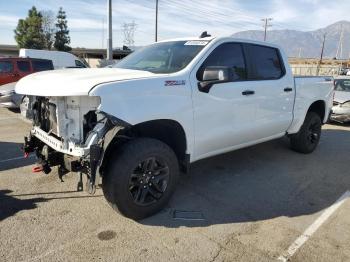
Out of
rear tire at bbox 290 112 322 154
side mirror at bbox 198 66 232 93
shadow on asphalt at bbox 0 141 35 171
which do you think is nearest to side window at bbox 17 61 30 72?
shadow on asphalt at bbox 0 141 35 171

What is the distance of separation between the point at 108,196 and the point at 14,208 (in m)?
1.25

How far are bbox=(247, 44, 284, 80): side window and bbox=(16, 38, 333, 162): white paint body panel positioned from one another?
0.11 metres

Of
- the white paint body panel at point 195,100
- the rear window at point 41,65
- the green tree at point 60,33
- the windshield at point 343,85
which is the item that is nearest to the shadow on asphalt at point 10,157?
the white paint body panel at point 195,100

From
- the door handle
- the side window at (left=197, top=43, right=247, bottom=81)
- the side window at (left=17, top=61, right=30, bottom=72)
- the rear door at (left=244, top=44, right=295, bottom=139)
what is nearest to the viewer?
the side window at (left=197, top=43, right=247, bottom=81)

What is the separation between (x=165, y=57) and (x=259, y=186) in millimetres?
2189


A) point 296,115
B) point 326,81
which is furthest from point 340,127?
point 296,115

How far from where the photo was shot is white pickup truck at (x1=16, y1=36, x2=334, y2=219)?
3.43 metres

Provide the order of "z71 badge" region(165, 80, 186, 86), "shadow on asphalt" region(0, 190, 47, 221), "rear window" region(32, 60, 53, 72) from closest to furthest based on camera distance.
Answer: "z71 badge" region(165, 80, 186, 86) → "shadow on asphalt" region(0, 190, 47, 221) → "rear window" region(32, 60, 53, 72)

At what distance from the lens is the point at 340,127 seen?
33.2 feet

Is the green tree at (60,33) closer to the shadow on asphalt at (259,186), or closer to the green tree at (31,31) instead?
the green tree at (31,31)

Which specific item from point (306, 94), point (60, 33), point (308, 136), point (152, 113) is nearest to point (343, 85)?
point (308, 136)

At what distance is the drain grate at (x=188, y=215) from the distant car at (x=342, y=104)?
302 inches

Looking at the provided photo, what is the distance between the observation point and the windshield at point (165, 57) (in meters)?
4.25

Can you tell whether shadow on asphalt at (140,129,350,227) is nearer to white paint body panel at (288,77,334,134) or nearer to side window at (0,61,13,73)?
white paint body panel at (288,77,334,134)
